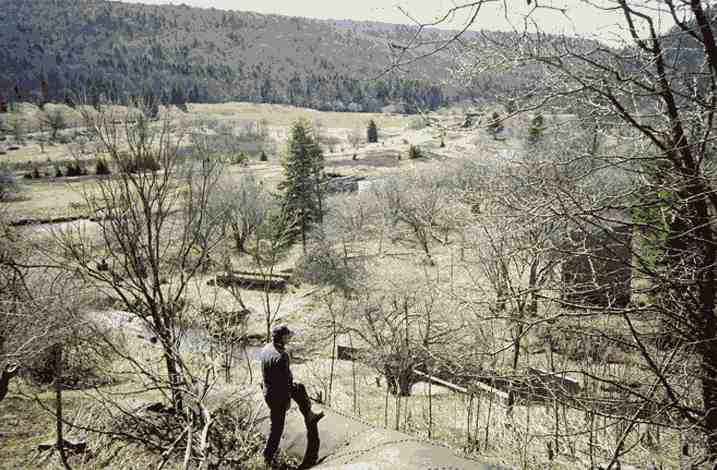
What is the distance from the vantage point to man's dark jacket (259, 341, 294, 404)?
5.53 metres

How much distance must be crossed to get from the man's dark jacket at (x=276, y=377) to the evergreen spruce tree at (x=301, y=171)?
25.7 metres

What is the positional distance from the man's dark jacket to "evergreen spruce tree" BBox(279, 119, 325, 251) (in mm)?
25730

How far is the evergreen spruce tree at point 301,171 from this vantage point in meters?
31.7

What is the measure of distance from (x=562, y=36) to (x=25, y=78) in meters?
206

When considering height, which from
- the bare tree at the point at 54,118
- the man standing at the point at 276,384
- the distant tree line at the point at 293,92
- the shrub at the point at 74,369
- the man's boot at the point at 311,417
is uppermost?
the distant tree line at the point at 293,92

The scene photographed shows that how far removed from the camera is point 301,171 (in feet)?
104

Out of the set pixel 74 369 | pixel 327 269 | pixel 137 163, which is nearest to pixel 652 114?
pixel 137 163

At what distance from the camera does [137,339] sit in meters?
17.0

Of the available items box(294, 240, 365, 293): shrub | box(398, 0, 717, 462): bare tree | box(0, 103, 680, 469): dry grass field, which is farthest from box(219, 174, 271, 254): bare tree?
box(398, 0, 717, 462): bare tree

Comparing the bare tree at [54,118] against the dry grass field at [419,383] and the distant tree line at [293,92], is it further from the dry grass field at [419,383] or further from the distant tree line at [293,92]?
the distant tree line at [293,92]

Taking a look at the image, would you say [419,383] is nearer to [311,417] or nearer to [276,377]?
[311,417]

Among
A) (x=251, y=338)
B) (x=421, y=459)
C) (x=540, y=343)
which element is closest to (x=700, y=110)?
(x=421, y=459)

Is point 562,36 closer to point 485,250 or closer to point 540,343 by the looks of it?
point 485,250

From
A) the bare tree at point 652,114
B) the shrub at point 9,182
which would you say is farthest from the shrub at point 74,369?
the shrub at point 9,182
